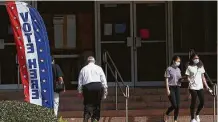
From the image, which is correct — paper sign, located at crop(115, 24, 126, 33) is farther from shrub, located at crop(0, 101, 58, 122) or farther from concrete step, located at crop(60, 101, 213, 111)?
shrub, located at crop(0, 101, 58, 122)

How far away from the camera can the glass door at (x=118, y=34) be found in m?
16.8

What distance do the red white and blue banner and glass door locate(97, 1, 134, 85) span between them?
748 cm

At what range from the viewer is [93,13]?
55.1 feet

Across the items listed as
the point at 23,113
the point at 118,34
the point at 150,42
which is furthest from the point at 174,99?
the point at 23,113

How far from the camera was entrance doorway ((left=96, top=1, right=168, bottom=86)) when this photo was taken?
16828 mm

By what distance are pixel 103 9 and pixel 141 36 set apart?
56.5 inches

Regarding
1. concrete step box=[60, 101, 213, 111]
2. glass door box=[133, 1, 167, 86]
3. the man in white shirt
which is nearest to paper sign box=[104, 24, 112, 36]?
glass door box=[133, 1, 167, 86]

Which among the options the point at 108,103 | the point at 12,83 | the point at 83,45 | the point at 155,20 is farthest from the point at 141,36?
the point at 12,83

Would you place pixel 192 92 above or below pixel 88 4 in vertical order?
below

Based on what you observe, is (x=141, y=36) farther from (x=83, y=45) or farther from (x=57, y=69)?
(x=57, y=69)

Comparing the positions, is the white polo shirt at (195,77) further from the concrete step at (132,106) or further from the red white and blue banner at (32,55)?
the red white and blue banner at (32,55)

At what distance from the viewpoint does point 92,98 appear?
40.8ft

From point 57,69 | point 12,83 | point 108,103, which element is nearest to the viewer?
point 57,69

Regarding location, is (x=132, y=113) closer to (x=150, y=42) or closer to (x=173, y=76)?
(x=173, y=76)
